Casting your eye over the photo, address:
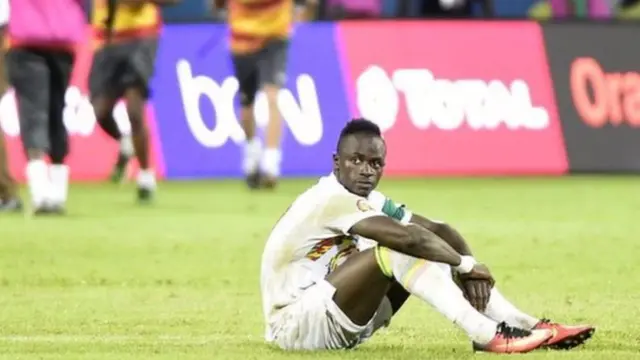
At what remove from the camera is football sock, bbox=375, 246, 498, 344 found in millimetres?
8484

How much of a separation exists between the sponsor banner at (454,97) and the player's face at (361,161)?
503 inches

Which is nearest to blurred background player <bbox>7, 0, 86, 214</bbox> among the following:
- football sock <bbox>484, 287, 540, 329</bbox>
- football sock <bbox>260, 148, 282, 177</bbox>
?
football sock <bbox>260, 148, 282, 177</bbox>

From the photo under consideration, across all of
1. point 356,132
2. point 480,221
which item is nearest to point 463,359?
point 356,132

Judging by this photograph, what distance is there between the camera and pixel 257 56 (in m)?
20.3

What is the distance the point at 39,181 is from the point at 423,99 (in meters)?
6.36

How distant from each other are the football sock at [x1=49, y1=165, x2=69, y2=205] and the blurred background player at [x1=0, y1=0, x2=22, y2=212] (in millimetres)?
510

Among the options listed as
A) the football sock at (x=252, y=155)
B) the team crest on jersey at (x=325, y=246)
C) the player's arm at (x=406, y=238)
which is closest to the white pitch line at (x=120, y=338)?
the team crest on jersey at (x=325, y=246)

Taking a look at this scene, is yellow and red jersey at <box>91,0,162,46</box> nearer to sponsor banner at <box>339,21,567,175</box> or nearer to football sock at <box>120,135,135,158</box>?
football sock at <box>120,135,135,158</box>

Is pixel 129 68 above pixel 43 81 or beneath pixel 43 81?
beneath

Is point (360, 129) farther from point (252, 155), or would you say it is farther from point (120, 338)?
point (252, 155)

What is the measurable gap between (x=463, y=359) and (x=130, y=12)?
406 inches

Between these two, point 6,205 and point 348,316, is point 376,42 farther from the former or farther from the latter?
point 348,316

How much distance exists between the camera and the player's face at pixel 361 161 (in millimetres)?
8742

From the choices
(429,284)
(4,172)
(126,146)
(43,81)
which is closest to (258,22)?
(126,146)
